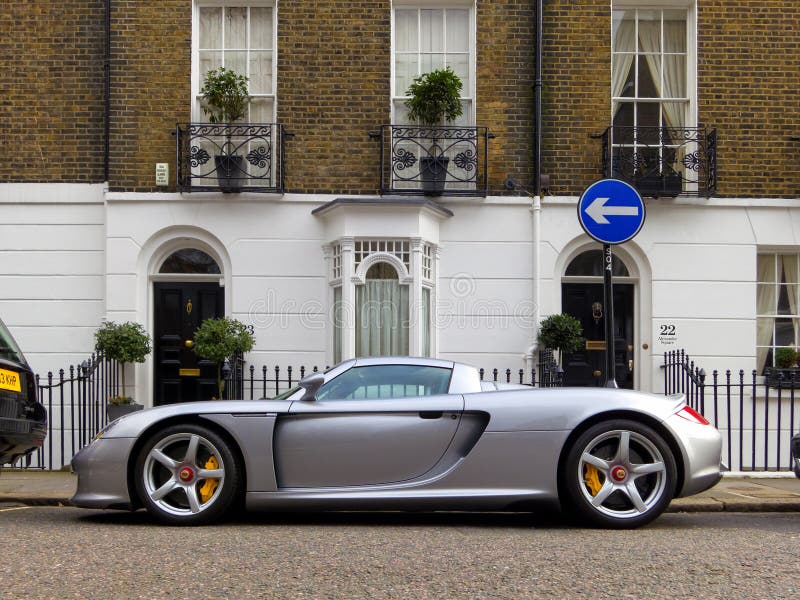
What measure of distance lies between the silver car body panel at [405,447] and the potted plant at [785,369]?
21.9 feet

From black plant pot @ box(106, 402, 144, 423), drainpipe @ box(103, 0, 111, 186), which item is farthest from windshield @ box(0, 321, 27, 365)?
drainpipe @ box(103, 0, 111, 186)

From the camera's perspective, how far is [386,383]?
758cm

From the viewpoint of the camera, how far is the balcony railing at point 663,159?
13.6 m

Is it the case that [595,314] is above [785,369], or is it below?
above

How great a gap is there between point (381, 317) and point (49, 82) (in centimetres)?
520

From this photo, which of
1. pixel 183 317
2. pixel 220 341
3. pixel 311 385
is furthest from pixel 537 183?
pixel 311 385

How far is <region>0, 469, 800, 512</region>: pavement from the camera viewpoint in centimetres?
893

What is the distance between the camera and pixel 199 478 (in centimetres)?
730

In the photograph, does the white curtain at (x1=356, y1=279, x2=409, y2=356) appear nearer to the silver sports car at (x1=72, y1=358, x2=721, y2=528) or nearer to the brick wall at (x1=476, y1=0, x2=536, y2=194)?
the brick wall at (x1=476, y1=0, x2=536, y2=194)

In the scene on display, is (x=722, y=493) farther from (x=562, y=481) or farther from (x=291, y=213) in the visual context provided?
(x=291, y=213)

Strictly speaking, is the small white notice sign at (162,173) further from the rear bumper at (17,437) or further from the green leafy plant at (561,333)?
the rear bumper at (17,437)

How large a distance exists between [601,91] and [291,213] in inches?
166

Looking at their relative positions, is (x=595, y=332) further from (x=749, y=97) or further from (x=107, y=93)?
(x=107, y=93)

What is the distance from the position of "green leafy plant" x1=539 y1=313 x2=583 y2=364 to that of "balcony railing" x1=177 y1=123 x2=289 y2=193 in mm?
3738
